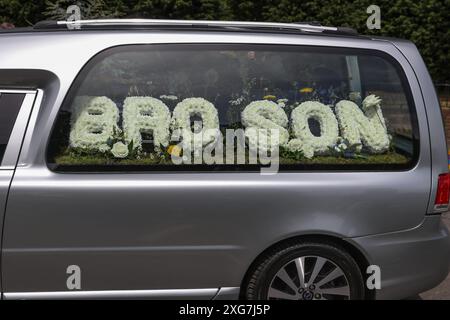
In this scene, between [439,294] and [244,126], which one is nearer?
[244,126]

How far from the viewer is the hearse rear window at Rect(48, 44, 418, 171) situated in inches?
127

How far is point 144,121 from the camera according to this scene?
328 centimetres

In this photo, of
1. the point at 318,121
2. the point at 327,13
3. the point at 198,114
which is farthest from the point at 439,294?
the point at 327,13

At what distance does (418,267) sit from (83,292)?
1.91m

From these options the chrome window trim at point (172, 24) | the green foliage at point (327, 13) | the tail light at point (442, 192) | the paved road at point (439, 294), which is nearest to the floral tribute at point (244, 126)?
the tail light at point (442, 192)

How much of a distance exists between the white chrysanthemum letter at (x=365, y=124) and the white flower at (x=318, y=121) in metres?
0.06

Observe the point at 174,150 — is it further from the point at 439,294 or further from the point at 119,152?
the point at 439,294

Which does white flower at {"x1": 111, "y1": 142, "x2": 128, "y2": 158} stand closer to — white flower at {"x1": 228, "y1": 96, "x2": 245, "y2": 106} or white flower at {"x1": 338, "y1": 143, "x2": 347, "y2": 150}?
white flower at {"x1": 228, "y1": 96, "x2": 245, "y2": 106}

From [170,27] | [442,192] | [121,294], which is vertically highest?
[170,27]

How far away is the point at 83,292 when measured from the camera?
10.5ft

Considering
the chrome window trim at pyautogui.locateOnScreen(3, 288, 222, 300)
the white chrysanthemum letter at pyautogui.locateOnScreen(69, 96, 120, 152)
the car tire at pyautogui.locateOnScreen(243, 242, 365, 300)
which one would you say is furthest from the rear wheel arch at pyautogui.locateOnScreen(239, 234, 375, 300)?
the white chrysanthemum letter at pyautogui.locateOnScreen(69, 96, 120, 152)

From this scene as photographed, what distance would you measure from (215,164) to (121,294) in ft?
2.87
